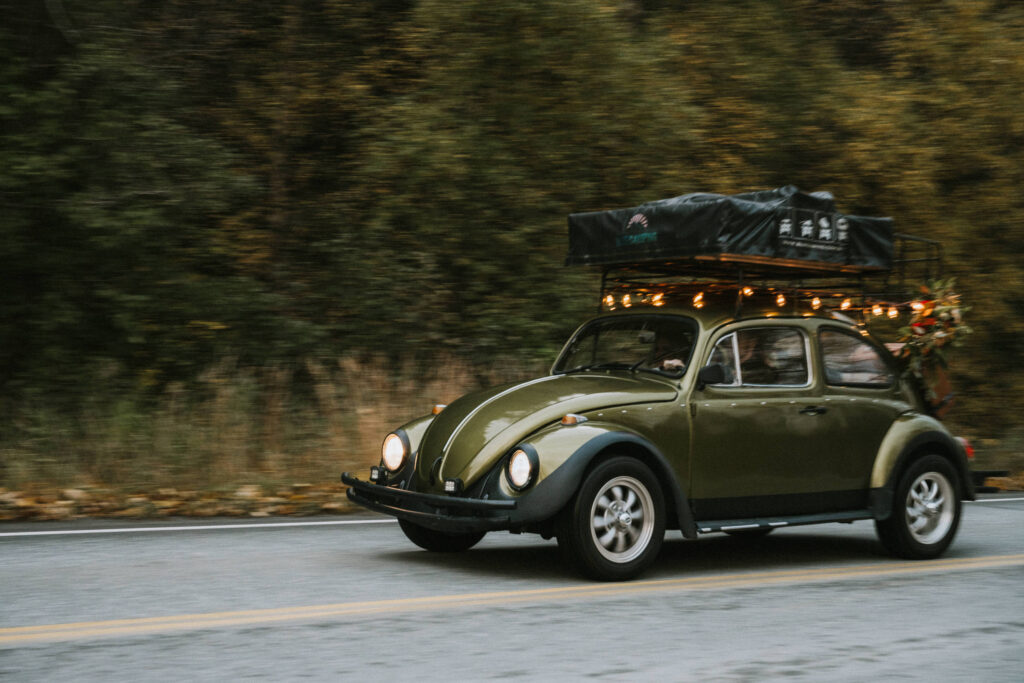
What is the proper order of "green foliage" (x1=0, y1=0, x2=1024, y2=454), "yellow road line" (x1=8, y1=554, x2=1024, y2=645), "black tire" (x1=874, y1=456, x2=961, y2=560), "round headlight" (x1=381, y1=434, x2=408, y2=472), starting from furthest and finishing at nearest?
"green foliage" (x1=0, y1=0, x2=1024, y2=454) < "black tire" (x1=874, y1=456, x2=961, y2=560) < "round headlight" (x1=381, y1=434, x2=408, y2=472) < "yellow road line" (x1=8, y1=554, x2=1024, y2=645)

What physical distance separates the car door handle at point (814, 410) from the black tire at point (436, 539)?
8.10 feet

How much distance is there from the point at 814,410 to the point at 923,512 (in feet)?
4.15

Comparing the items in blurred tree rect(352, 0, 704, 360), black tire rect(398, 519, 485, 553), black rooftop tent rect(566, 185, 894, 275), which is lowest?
black tire rect(398, 519, 485, 553)

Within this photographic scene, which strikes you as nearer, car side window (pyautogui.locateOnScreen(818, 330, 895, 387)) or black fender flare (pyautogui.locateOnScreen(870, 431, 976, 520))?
black fender flare (pyautogui.locateOnScreen(870, 431, 976, 520))

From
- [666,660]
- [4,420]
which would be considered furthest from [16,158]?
[666,660]

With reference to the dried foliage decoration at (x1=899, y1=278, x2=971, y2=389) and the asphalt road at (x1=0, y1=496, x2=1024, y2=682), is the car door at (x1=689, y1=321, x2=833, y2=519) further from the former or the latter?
the dried foliage decoration at (x1=899, y1=278, x2=971, y2=389)

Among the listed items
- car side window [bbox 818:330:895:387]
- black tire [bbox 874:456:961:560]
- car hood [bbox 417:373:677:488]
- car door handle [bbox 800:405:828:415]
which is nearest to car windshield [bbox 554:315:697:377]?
car hood [bbox 417:373:677:488]

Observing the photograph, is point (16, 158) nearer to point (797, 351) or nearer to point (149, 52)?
point (149, 52)

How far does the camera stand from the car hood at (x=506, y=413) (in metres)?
7.14

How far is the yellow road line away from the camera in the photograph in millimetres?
5523

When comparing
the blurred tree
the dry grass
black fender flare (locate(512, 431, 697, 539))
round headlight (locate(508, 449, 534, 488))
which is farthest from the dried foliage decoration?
the blurred tree

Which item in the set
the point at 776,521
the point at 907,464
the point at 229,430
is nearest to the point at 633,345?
the point at 776,521

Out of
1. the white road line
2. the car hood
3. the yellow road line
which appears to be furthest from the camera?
the white road line

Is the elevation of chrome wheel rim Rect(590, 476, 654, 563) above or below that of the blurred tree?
below
